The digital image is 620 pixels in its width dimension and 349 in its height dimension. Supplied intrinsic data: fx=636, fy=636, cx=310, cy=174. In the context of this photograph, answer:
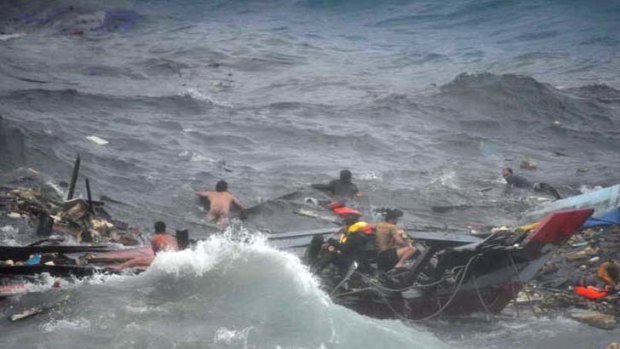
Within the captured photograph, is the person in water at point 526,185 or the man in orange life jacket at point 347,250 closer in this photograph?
the man in orange life jacket at point 347,250

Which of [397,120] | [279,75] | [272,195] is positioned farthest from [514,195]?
[279,75]

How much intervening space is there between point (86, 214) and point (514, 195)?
10.8 m

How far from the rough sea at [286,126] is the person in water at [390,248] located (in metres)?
1.08

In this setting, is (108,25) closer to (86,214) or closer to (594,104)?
(594,104)

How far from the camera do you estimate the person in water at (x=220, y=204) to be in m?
13.9

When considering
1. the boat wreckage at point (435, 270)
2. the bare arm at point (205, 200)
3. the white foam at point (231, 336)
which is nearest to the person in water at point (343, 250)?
the boat wreckage at point (435, 270)

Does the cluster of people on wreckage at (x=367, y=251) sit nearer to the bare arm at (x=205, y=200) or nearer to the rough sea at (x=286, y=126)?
the rough sea at (x=286, y=126)

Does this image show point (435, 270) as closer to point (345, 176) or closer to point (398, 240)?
point (398, 240)

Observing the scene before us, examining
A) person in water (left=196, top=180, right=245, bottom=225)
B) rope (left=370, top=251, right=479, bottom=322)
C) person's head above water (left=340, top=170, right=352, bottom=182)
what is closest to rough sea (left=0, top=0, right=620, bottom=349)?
rope (left=370, top=251, right=479, bottom=322)

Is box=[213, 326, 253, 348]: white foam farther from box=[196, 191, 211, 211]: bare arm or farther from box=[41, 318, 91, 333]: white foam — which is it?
box=[196, 191, 211, 211]: bare arm

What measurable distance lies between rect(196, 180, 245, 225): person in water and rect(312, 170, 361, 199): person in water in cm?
282

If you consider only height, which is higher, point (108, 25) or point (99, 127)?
point (108, 25)

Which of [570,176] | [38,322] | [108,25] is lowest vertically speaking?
[570,176]

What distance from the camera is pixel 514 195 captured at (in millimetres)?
16984
